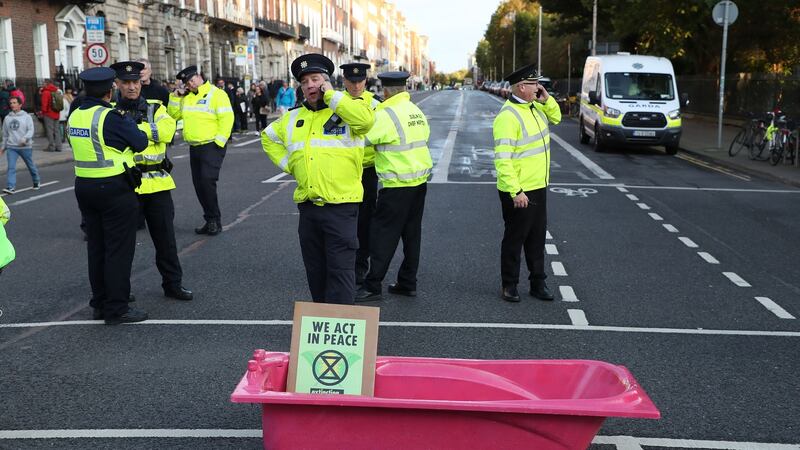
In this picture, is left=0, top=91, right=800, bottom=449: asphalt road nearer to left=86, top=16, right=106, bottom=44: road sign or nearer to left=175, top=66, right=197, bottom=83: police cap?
left=175, top=66, right=197, bottom=83: police cap

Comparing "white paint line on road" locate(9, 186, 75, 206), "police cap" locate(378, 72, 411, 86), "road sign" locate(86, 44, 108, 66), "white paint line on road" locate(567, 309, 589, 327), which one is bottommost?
"white paint line on road" locate(9, 186, 75, 206)

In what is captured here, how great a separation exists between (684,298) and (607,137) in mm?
15592

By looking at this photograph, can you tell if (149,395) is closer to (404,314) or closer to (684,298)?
(404,314)

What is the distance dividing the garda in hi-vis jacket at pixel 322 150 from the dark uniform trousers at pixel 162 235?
235cm

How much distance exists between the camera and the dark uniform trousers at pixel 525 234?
755cm

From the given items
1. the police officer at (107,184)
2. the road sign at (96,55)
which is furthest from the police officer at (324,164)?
the road sign at (96,55)

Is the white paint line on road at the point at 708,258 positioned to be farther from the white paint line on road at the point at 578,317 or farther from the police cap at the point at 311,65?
the police cap at the point at 311,65

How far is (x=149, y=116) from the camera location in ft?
24.3

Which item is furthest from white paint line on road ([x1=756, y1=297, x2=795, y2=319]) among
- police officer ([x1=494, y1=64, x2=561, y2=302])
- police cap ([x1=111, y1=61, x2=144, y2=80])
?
police cap ([x1=111, y1=61, x2=144, y2=80])

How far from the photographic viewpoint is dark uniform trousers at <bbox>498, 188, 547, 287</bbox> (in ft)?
24.8

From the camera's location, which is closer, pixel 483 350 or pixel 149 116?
pixel 483 350

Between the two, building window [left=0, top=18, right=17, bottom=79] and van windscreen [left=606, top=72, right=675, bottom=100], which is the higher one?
building window [left=0, top=18, right=17, bottom=79]

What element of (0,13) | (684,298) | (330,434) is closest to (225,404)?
(330,434)

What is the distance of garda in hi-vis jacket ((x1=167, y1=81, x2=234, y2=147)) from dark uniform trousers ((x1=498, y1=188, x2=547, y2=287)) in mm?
4388
